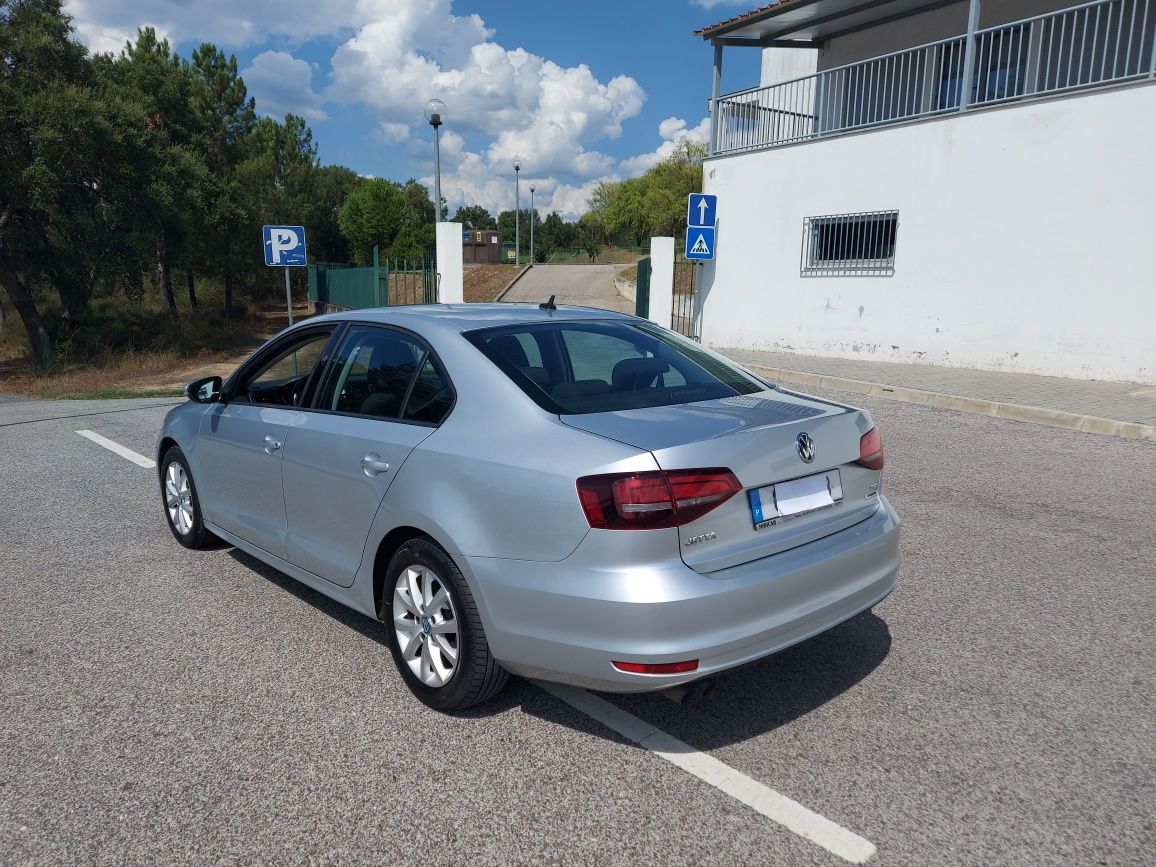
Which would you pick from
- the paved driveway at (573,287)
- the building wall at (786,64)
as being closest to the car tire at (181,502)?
the building wall at (786,64)

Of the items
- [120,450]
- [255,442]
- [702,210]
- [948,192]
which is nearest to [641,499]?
[255,442]

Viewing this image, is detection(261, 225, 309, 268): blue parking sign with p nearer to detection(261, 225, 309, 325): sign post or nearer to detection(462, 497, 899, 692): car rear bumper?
detection(261, 225, 309, 325): sign post

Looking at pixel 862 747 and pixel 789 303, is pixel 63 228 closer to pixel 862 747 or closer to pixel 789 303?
pixel 789 303

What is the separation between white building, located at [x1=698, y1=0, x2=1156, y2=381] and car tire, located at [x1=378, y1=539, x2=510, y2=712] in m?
A: 12.0

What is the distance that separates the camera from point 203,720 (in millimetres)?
3271

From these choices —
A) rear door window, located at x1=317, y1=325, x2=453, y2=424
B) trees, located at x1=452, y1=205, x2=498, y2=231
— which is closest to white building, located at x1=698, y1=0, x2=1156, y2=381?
rear door window, located at x1=317, y1=325, x2=453, y2=424

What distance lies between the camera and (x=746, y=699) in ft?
11.2

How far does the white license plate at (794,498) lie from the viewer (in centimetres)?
292

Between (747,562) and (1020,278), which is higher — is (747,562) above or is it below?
below

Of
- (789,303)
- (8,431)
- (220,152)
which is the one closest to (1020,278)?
(789,303)

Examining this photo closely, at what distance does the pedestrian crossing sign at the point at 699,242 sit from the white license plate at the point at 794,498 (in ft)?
50.8

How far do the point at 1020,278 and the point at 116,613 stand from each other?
13.1m

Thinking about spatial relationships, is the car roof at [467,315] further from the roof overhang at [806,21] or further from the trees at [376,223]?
the trees at [376,223]

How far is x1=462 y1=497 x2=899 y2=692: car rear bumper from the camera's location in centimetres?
270
